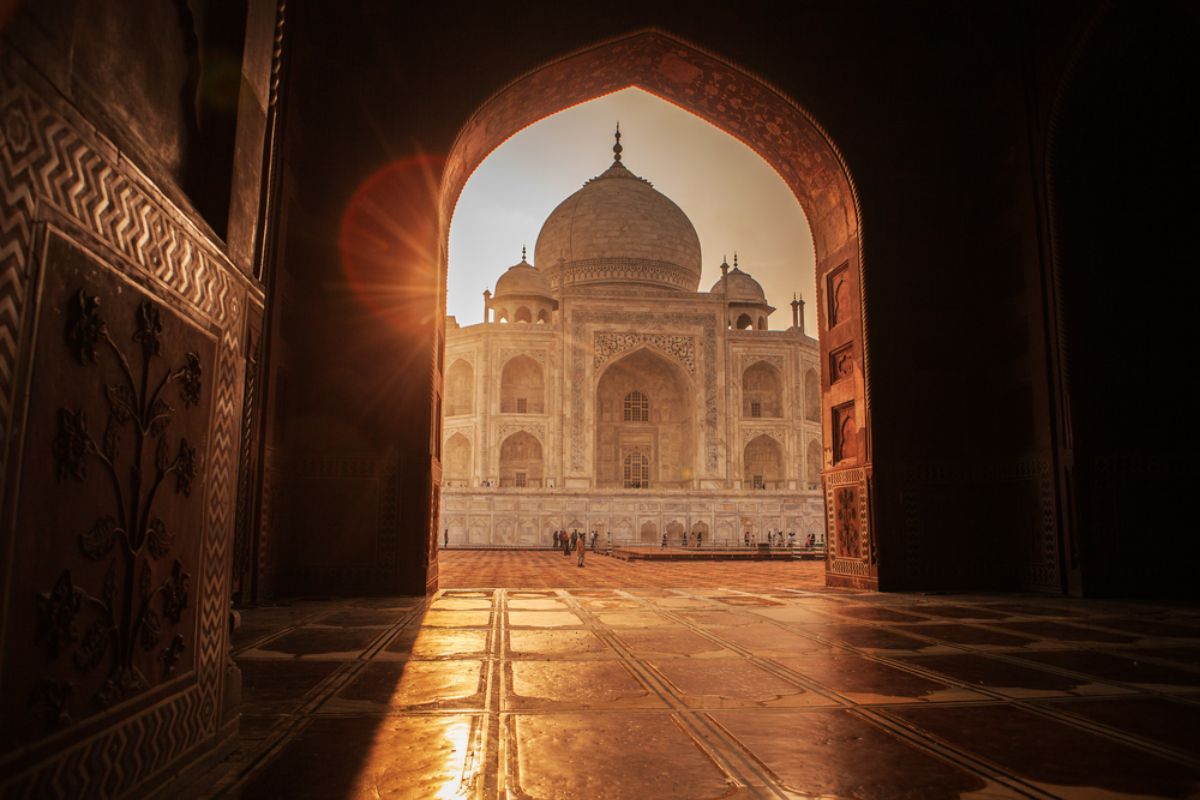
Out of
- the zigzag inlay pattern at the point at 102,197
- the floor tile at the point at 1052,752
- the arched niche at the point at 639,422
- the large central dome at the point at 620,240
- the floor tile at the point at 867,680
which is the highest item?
the large central dome at the point at 620,240

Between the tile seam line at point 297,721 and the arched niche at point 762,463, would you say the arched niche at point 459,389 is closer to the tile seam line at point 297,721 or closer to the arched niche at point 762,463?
the arched niche at point 762,463

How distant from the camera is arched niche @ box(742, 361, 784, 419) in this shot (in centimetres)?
2693

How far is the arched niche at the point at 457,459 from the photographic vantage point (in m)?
26.0

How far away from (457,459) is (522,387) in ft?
10.5

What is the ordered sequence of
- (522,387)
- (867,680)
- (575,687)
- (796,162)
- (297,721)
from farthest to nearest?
1. (522,387)
2. (796,162)
3. (867,680)
4. (575,687)
5. (297,721)

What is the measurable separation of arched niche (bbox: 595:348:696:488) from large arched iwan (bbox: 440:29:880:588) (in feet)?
59.6

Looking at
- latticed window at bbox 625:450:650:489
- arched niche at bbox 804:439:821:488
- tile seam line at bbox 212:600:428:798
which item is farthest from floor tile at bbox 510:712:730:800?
arched niche at bbox 804:439:821:488

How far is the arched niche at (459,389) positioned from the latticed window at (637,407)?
208 inches

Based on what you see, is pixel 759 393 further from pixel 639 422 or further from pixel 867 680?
pixel 867 680

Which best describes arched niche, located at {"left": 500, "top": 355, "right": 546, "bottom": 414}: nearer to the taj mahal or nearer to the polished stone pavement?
the taj mahal

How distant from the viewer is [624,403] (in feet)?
88.2

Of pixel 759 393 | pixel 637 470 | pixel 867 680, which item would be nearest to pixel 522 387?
pixel 637 470

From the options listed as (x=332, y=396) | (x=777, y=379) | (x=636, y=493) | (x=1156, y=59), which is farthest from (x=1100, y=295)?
(x=777, y=379)

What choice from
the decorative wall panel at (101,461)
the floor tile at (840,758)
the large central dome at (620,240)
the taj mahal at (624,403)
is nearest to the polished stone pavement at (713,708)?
the floor tile at (840,758)
